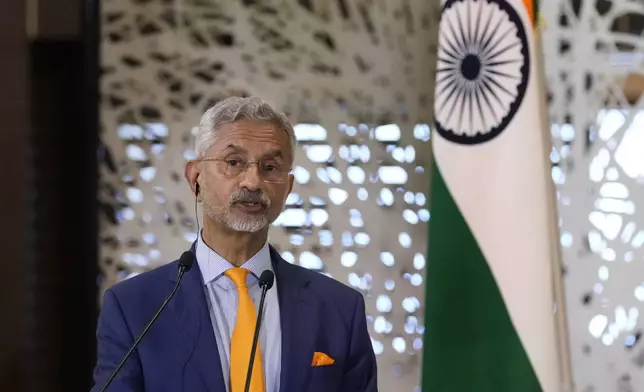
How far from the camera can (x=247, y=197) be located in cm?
156

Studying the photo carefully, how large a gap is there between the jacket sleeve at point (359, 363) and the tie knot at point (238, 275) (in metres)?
0.26

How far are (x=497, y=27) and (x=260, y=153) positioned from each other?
0.91 meters

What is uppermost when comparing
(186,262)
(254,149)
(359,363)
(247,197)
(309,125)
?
(309,125)

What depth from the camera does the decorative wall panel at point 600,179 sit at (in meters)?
2.64

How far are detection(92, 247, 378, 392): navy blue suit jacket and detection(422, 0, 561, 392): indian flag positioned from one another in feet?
1.80

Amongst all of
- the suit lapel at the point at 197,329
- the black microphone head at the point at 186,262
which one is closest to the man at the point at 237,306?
the suit lapel at the point at 197,329

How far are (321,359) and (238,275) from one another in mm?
256

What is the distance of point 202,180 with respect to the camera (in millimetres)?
1633

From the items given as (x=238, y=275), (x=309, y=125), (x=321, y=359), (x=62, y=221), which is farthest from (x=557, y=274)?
(x=62, y=221)

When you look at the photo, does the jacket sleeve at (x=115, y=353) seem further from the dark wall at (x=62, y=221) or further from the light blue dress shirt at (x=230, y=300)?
the dark wall at (x=62, y=221)

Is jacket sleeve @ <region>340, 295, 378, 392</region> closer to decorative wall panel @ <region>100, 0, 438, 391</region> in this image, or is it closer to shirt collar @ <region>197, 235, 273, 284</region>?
shirt collar @ <region>197, 235, 273, 284</region>

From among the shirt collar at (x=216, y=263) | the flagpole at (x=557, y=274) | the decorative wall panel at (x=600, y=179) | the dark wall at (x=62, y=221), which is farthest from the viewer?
the dark wall at (x=62, y=221)

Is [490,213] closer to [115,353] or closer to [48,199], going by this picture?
[115,353]

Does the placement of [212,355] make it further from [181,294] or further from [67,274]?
[67,274]
